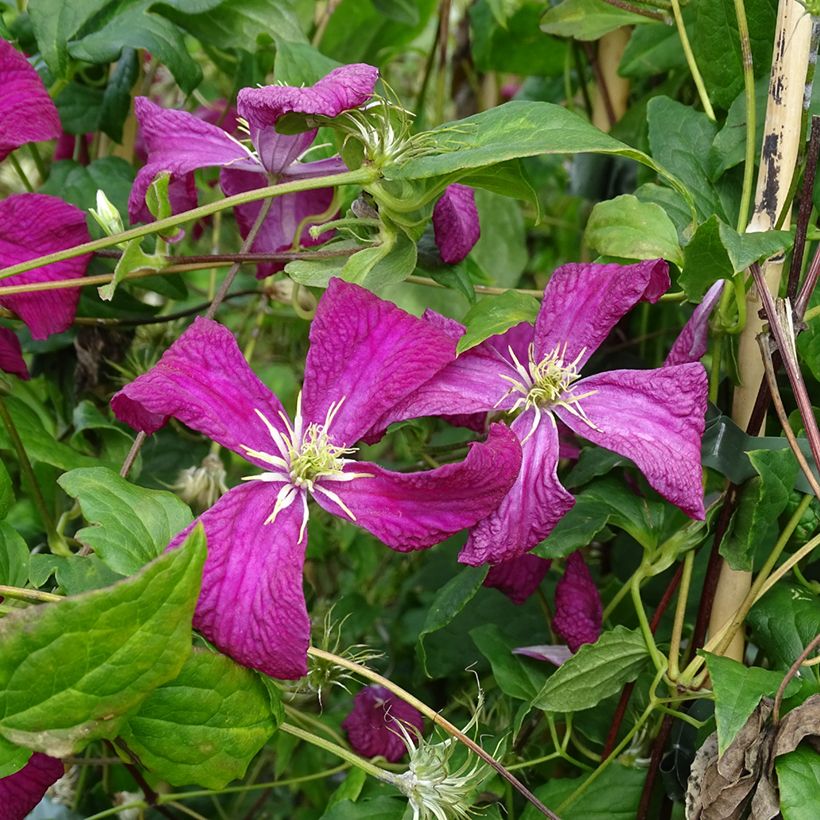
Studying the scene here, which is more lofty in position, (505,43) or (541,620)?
(505,43)

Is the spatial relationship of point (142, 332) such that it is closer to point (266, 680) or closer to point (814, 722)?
point (266, 680)

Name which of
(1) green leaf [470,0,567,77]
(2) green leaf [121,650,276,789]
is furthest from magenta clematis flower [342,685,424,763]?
(1) green leaf [470,0,567,77]

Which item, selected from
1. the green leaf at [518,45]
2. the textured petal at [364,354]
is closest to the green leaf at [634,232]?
the textured petal at [364,354]

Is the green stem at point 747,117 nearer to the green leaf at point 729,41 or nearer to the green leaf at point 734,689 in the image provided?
the green leaf at point 729,41

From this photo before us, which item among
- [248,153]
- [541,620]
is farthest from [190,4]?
[541,620]

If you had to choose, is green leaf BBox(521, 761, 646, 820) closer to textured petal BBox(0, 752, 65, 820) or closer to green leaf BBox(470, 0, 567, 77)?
textured petal BBox(0, 752, 65, 820)

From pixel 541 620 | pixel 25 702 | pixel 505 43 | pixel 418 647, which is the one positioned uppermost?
pixel 505 43

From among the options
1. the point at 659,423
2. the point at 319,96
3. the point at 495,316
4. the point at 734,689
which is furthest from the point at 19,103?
the point at 734,689
